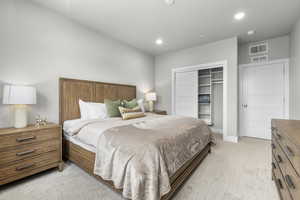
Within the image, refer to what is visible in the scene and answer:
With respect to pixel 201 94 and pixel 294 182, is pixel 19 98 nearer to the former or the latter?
pixel 294 182

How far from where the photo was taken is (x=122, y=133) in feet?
4.94

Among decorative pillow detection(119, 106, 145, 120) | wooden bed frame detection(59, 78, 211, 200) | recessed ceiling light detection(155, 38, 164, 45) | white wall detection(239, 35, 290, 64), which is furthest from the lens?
recessed ceiling light detection(155, 38, 164, 45)

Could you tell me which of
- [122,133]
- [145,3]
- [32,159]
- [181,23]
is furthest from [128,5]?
[32,159]

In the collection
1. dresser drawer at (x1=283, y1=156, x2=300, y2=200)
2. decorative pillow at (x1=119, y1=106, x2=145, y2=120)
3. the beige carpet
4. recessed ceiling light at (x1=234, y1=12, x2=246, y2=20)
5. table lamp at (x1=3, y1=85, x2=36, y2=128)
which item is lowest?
the beige carpet

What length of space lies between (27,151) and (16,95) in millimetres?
785

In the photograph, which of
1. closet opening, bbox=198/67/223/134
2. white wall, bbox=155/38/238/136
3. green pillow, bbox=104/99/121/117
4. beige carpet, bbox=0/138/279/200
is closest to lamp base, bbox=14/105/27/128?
beige carpet, bbox=0/138/279/200

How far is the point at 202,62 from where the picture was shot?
400 cm

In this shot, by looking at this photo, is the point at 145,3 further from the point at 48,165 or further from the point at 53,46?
the point at 48,165

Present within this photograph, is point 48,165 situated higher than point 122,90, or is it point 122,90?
point 122,90

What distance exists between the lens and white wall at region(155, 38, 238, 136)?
3.47m

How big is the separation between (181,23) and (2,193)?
13.3 feet

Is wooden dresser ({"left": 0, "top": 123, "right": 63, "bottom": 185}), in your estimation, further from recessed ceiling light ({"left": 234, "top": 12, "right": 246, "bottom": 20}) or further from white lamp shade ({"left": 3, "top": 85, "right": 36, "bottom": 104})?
recessed ceiling light ({"left": 234, "top": 12, "right": 246, "bottom": 20})

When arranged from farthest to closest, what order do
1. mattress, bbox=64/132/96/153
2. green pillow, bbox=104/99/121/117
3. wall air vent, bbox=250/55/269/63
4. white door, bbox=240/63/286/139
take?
1. wall air vent, bbox=250/55/269/63
2. white door, bbox=240/63/286/139
3. green pillow, bbox=104/99/121/117
4. mattress, bbox=64/132/96/153

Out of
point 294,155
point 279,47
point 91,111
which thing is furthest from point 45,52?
point 279,47
